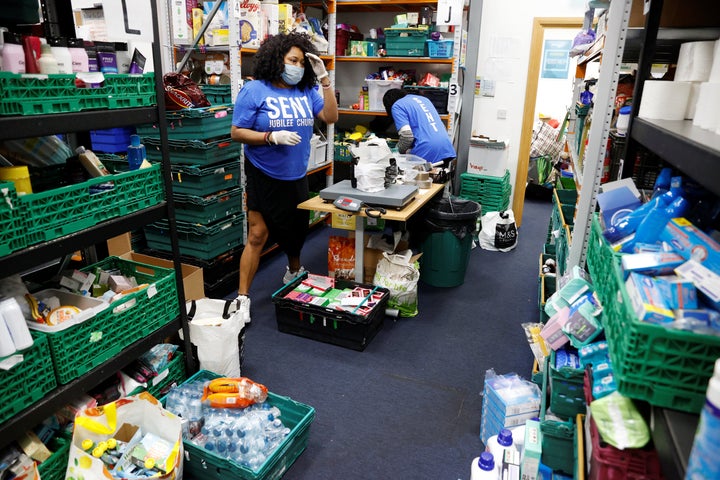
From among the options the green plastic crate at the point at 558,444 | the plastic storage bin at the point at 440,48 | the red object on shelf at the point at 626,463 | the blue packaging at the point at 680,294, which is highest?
the plastic storage bin at the point at 440,48

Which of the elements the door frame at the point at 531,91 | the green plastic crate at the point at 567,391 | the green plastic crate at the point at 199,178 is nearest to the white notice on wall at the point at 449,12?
the door frame at the point at 531,91

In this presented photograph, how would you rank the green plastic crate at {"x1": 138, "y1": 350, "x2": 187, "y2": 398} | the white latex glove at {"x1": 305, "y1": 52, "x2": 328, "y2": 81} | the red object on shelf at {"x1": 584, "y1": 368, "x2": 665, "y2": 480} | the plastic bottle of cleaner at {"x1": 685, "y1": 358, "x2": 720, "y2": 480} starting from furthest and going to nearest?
the white latex glove at {"x1": 305, "y1": 52, "x2": 328, "y2": 81} < the green plastic crate at {"x1": 138, "y1": 350, "x2": 187, "y2": 398} < the red object on shelf at {"x1": 584, "y1": 368, "x2": 665, "y2": 480} < the plastic bottle of cleaner at {"x1": 685, "y1": 358, "x2": 720, "y2": 480}

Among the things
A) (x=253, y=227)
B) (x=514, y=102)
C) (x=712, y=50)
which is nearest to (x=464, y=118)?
(x=514, y=102)

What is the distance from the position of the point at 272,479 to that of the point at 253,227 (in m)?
1.81

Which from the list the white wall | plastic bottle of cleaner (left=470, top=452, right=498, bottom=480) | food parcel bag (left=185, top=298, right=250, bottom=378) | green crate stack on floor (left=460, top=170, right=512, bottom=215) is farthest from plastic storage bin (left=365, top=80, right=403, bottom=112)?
plastic bottle of cleaner (left=470, top=452, right=498, bottom=480)

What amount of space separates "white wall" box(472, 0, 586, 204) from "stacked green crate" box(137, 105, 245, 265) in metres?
3.09

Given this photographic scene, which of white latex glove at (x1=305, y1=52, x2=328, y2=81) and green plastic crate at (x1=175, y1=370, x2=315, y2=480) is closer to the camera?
green plastic crate at (x1=175, y1=370, x2=315, y2=480)

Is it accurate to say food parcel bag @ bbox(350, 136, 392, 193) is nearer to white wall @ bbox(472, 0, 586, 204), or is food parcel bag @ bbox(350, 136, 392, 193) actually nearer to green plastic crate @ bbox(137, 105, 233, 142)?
green plastic crate @ bbox(137, 105, 233, 142)

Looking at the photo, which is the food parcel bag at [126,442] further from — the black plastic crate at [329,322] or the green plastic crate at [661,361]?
the green plastic crate at [661,361]

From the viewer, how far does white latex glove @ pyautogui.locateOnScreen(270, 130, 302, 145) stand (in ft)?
10.1

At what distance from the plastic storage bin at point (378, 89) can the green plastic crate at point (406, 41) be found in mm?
284

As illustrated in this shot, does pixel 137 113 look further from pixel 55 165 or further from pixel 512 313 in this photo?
pixel 512 313

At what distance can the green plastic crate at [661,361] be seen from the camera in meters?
0.88

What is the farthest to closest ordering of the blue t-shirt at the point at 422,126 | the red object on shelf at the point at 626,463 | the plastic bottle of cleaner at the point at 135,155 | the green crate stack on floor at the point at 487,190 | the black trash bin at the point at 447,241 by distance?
the green crate stack on floor at the point at 487,190
the blue t-shirt at the point at 422,126
the black trash bin at the point at 447,241
the plastic bottle of cleaner at the point at 135,155
the red object on shelf at the point at 626,463
